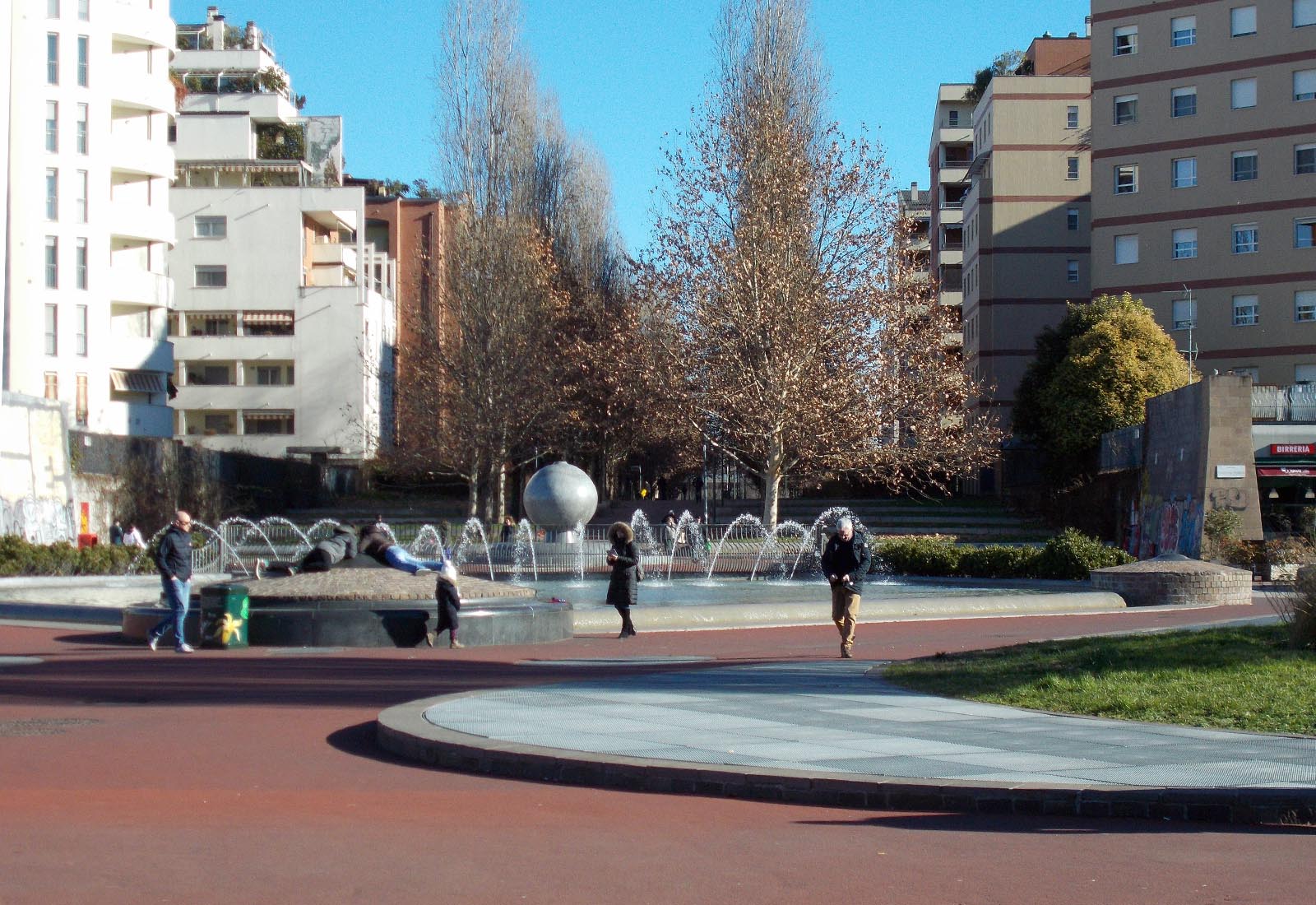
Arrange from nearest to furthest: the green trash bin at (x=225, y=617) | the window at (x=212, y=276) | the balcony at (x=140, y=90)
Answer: the green trash bin at (x=225, y=617)
the balcony at (x=140, y=90)
the window at (x=212, y=276)

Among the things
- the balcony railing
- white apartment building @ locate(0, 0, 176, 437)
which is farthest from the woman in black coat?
white apartment building @ locate(0, 0, 176, 437)

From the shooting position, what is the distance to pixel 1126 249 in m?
60.3

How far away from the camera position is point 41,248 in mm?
51062

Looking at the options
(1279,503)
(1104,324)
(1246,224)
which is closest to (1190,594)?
(1279,503)

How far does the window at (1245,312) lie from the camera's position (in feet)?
188

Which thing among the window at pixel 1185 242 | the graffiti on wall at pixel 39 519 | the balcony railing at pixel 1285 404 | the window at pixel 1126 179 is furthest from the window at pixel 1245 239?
the graffiti on wall at pixel 39 519

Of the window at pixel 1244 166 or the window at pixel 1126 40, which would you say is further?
the window at pixel 1126 40

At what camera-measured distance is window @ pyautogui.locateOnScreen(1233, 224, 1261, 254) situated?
188 feet

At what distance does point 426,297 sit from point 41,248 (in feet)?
45.6

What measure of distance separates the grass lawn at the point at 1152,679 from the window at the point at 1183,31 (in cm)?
4846

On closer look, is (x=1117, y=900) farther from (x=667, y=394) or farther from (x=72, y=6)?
(x=72, y=6)

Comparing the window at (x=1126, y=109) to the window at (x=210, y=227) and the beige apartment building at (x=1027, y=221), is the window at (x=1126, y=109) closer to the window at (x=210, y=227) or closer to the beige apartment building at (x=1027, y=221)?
the beige apartment building at (x=1027, y=221)

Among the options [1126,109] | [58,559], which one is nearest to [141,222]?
[58,559]

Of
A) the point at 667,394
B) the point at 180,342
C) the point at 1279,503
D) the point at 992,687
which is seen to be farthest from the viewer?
the point at 180,342
